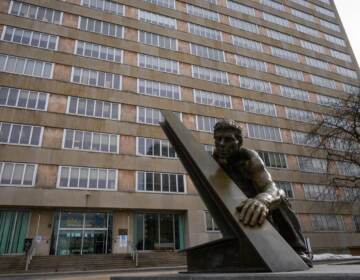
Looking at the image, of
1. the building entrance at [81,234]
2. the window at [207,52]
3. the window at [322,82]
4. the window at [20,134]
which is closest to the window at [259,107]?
the window at [207,52]

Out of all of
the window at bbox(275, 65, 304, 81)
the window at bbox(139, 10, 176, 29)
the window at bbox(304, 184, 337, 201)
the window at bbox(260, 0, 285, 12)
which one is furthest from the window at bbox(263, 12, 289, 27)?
the window at bbox(304, 184, 337, 201)

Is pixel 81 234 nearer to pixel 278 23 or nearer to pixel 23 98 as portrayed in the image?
pixel 23 98

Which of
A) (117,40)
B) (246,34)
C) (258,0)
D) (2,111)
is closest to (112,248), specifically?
(2,111)

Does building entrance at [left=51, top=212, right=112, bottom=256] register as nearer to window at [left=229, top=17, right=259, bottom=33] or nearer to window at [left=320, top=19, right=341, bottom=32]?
window at [left=229, top=17, right=259, bottom=33]

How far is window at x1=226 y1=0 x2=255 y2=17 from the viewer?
38.5 m

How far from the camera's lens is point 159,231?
2397 cm

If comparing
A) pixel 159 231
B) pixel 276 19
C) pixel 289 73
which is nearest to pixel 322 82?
pixel 289 73

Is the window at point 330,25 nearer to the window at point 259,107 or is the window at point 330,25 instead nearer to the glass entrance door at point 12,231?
the window at point 259,107

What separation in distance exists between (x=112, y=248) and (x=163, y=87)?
623 inches

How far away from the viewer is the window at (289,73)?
121 ft

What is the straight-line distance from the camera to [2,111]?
21.8 m

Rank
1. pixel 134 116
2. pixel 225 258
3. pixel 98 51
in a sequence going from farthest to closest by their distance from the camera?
pixel 98 51
pixel 134 116
pixel 225 258

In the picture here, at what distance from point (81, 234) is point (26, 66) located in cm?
1495

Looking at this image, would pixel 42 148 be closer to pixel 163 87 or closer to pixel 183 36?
pixel 163 87
